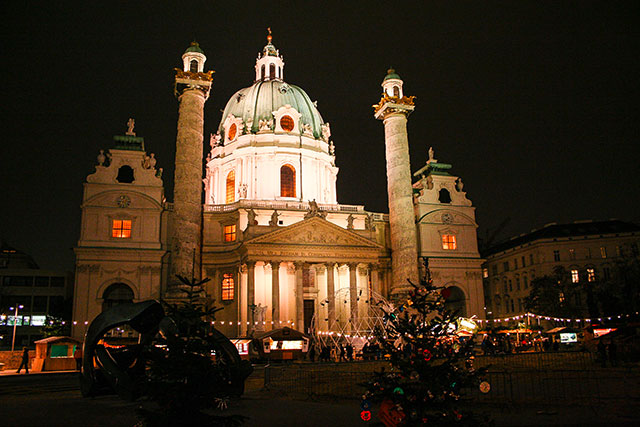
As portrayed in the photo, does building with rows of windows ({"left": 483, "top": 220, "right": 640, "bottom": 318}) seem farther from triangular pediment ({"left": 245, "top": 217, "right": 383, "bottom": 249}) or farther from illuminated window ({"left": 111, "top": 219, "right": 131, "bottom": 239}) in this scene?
illuminated window ({"left": 111, "top": 219, "right": 131, "bottom": 239})

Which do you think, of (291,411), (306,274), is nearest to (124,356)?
(291,411)

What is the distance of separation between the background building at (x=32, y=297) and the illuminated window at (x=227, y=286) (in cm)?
2917

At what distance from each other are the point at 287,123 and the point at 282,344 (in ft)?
108

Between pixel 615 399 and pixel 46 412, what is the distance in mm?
16004

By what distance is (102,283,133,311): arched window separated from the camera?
47.9m

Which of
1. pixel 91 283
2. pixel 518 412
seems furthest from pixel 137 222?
pixel 518 412

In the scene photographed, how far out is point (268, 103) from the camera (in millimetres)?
65312

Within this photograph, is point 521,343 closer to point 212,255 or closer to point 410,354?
point 212,255

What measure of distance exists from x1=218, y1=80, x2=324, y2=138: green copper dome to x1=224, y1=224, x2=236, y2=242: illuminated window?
14.7 m

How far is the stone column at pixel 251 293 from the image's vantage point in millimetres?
44566

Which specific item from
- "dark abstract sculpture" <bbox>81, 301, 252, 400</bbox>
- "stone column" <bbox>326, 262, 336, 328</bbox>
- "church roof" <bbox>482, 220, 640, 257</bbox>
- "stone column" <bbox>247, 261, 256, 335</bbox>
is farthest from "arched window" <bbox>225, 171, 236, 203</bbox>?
"dark abstract sculpture" <bbox>81, 301, 252, 400</bbox>

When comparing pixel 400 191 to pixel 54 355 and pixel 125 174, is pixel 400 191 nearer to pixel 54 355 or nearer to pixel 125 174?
pixel 125 174

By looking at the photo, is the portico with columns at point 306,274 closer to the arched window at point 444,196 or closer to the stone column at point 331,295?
the stone column at point 331,295

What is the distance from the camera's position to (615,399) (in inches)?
641
